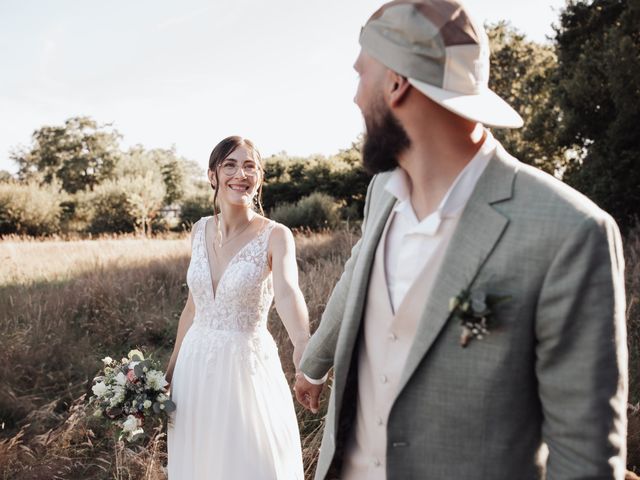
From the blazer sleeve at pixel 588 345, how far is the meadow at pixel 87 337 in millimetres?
2753

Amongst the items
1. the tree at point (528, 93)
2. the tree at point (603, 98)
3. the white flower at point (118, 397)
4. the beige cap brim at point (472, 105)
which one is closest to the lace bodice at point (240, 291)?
the white flower at point (118, 397)

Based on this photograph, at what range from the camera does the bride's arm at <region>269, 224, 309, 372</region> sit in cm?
270

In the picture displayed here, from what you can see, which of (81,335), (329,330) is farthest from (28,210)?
(329,330)

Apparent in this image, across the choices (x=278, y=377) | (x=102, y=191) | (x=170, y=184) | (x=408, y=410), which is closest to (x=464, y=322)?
(x=408, y=410)

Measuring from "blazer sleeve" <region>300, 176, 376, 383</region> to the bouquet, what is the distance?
1019 millimetres

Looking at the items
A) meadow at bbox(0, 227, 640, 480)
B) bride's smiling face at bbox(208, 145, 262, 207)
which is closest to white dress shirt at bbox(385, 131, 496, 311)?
bride's smiling face at bbox(208, 145, 262, 207)

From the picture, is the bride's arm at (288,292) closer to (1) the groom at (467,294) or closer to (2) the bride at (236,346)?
(2) the bride at (236,346)

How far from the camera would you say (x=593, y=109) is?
39.7 ft

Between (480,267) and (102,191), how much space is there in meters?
25.6

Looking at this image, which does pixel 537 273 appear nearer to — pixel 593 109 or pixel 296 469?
pixel 296 469

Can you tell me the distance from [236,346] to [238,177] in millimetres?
967

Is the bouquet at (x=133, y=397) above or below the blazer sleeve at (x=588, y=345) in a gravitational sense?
below

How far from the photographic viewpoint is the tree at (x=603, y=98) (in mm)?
10805

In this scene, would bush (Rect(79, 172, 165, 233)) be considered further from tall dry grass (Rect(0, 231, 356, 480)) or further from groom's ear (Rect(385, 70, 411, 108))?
groom's ear (Rect(385, 70, 411, 108))
